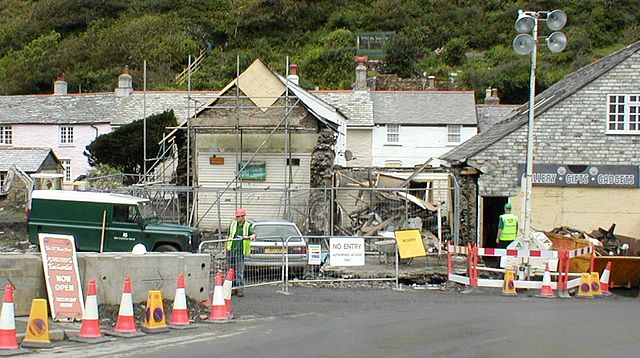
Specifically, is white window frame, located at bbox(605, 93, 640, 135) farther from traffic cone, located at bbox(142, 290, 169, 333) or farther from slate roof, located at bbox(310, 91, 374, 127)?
slate roof, located at bbox(310, 91, 374, 127)

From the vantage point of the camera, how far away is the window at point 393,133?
47812 millimetres

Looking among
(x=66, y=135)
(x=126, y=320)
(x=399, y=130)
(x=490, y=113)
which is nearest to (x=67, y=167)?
(x=66, y=135)

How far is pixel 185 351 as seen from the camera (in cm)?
1186

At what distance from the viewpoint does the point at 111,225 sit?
2411 centimetres

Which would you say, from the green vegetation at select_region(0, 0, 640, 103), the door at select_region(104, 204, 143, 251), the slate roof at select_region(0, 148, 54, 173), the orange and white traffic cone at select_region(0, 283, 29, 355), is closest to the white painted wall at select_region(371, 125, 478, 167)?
the green vegetation at select_region(0, 0, 640, 103)

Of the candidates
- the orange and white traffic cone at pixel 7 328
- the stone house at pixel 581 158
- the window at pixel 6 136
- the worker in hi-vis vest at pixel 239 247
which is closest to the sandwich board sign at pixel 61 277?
the orange and white traffic cone at pixel 7 328

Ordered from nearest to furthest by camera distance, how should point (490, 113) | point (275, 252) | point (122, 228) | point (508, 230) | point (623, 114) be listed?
point (275, 252)
point (508, 230)
point (122, 228)
point (623, 114)
point (490, 113)

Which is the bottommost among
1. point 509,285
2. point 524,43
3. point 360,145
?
point 509,285

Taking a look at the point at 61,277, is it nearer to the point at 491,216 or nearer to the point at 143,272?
the point at 143,272

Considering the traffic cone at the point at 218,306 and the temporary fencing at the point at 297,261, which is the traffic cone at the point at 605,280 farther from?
the traffic cone at the point at 218,306

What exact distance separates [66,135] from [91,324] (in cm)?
3944

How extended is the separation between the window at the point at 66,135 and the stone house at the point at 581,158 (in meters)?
28.7

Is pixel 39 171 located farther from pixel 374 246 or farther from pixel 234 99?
pixel 374 246

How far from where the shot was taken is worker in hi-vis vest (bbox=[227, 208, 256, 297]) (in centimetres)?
1858
